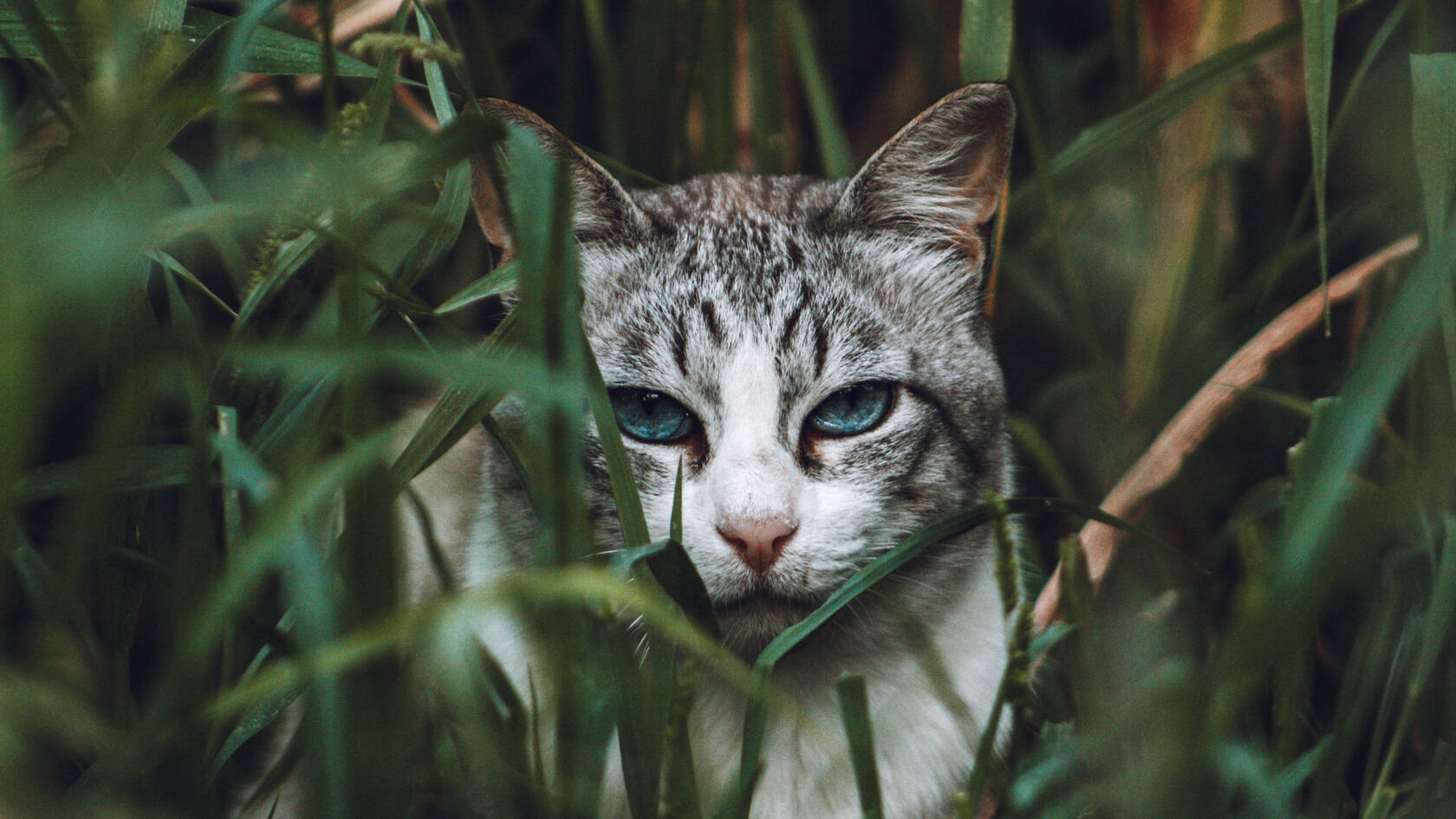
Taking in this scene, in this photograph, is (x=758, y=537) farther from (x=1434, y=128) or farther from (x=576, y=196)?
(x=1434, y=128)

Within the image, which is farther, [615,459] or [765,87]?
[765,87]

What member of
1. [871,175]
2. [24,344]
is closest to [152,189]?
[24,344]

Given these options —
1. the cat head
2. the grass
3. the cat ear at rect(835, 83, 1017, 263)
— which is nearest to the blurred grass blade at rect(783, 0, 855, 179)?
the grass

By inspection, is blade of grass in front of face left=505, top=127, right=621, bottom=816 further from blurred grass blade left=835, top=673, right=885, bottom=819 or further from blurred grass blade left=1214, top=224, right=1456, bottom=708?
blurred grass blade left=1214, top=224, right=1456, bottom=708

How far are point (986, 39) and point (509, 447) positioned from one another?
0.99 metres

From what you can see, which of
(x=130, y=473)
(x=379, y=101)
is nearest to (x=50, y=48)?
(x=379, y=101)

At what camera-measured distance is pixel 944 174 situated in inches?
65.1

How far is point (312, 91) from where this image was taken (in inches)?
88.0

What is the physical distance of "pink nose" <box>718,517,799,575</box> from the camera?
1.23m

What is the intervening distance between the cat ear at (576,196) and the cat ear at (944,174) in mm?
330

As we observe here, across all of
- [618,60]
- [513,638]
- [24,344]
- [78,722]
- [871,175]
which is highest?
[618,60]

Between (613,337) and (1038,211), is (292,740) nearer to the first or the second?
(613,337)

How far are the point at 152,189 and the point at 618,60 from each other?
1.16 meters

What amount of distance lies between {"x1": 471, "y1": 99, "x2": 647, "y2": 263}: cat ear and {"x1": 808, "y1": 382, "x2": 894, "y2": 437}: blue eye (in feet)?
1.27
